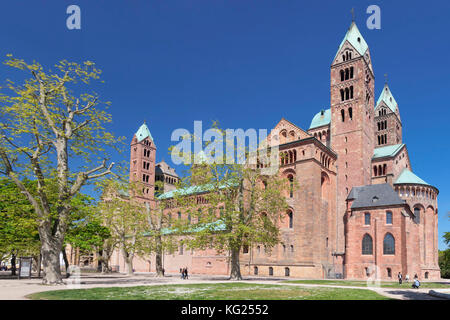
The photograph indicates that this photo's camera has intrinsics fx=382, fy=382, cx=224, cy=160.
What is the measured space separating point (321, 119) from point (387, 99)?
25.5 metres

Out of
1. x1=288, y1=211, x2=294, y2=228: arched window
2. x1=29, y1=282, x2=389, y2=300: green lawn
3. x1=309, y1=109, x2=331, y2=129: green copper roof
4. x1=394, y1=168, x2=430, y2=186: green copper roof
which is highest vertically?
x1=309, y1=109, x2=331, y2=129: green copper roof

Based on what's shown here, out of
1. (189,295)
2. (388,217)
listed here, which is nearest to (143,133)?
(388,217)

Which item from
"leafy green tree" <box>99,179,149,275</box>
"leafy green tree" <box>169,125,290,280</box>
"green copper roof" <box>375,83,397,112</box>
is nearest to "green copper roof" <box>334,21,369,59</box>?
"green copper roof" <box>375,83,397,112</box>

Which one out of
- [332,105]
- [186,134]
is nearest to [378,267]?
[332,105]

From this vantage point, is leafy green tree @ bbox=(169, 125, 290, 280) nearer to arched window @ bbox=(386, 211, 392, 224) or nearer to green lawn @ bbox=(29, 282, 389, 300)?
green lawn @ bbox=(29, 282, 389, 300)

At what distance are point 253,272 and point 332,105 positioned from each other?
29.7 meters

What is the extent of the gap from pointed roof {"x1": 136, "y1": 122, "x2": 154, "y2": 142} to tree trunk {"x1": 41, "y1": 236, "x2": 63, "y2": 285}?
6482 centimetres

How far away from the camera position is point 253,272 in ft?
182

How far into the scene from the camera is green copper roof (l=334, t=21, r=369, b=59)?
63.2m

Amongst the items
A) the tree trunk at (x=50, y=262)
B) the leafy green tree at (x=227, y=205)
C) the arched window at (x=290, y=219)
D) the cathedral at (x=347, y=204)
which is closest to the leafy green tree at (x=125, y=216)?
the cathedral at (x=347, y=204)

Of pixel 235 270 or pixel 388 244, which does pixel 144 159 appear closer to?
pixel 235 270

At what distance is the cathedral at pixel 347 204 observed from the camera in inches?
1956

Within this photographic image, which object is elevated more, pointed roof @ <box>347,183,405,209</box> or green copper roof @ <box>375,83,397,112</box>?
green copper roof @ <box>375,83,397,112</box>
